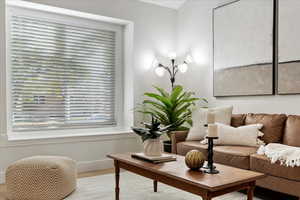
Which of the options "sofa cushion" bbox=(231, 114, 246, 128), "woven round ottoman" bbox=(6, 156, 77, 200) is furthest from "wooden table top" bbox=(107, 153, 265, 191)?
"sofa cushion" bbox=(231, 114, 246, 128)

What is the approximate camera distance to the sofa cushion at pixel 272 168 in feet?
7.60

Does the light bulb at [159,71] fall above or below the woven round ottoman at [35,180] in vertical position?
above

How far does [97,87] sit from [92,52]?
54 centimetres

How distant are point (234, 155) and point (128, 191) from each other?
1.18 metres

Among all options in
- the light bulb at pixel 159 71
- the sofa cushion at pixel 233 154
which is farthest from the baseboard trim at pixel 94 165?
the light bulb at pixel 159 71

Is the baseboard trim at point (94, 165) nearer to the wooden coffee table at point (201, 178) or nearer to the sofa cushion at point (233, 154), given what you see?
the sofa cushion at point (233, 154)

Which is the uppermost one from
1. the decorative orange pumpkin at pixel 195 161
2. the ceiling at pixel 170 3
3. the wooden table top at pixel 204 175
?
the ceiling at pixel 170 3

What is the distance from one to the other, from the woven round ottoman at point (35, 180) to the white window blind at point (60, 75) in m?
1.17

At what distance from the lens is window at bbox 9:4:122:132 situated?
12.0 ft

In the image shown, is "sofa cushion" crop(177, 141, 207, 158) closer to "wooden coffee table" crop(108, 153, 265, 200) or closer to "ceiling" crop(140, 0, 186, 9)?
"wooden coffee table" crop(108, 153, 265, 200)

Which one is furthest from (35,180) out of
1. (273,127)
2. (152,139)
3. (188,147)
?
(273,127)

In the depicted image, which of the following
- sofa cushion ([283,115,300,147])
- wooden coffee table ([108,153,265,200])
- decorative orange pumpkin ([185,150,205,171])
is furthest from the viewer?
sofa cushion ([283,115,300,147])

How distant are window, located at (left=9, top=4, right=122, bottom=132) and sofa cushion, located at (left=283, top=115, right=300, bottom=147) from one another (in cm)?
250

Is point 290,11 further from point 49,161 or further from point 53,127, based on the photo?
point 53,127
